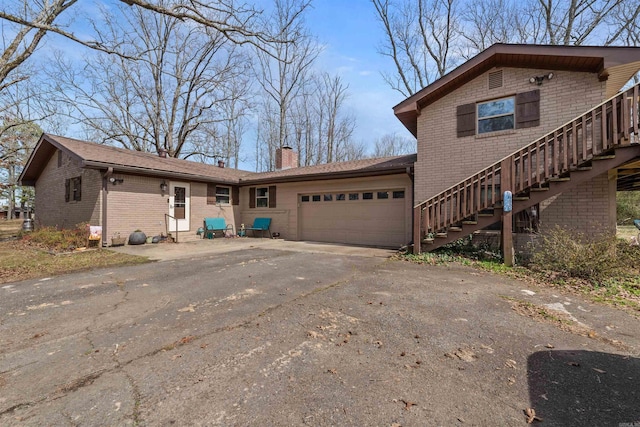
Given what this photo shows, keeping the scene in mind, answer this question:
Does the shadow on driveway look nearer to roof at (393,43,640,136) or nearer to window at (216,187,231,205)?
roof at (393,43,640,136)

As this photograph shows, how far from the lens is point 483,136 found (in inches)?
320

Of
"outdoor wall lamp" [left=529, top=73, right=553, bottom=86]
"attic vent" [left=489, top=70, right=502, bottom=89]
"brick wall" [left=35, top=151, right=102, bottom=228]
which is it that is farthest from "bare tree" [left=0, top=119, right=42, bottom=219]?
"outdoor wall lamp" [left=529, top=73, right=553, bottom=86]

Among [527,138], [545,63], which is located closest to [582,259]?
[527,138]

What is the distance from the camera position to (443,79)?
8.37m

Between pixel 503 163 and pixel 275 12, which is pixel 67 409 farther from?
pixel 275 12

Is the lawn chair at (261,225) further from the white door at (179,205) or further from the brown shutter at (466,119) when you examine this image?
the brown shutter at (466,119)

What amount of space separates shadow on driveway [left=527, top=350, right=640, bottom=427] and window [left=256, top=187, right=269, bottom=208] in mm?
12294

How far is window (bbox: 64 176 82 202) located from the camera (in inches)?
431

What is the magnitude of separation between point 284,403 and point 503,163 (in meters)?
6.95

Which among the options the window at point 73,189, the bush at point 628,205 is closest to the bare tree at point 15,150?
the window at point 73,189

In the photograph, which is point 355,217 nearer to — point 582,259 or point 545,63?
point 582,259

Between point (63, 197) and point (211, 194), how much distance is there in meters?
6.04

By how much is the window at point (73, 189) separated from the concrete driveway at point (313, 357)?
25.3 feet

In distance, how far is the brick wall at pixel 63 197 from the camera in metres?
9.94
